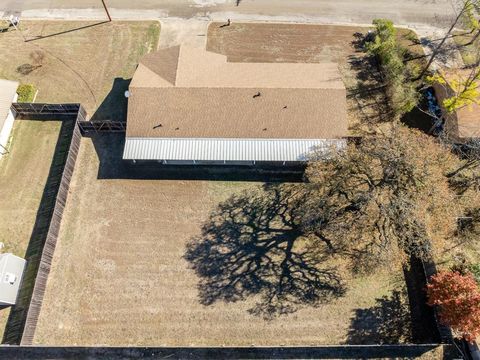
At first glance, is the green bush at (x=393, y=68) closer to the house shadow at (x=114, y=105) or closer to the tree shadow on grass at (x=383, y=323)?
the tree shadow on grass at (x=383, y=323)

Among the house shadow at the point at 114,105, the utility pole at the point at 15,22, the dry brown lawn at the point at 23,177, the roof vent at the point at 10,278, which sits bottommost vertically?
the roof vent at the point at 10,278

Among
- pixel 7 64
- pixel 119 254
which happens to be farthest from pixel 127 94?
pixel 7 64

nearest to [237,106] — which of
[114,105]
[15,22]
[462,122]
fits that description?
[114,105]

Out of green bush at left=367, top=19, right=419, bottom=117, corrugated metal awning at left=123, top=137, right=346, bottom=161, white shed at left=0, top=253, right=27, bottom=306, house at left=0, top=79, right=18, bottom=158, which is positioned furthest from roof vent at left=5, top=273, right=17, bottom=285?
green bush at left=367, top=19, right=419, bottom=117

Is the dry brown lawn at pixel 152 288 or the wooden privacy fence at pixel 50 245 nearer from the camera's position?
the wooden privacy fence at pixel 50 245

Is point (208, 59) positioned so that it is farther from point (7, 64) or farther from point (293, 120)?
point (7, 64)

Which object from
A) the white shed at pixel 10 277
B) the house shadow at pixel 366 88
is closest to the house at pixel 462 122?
the house shadow at pixel 366 88

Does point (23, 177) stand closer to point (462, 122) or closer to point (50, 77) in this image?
point (50, 77)
